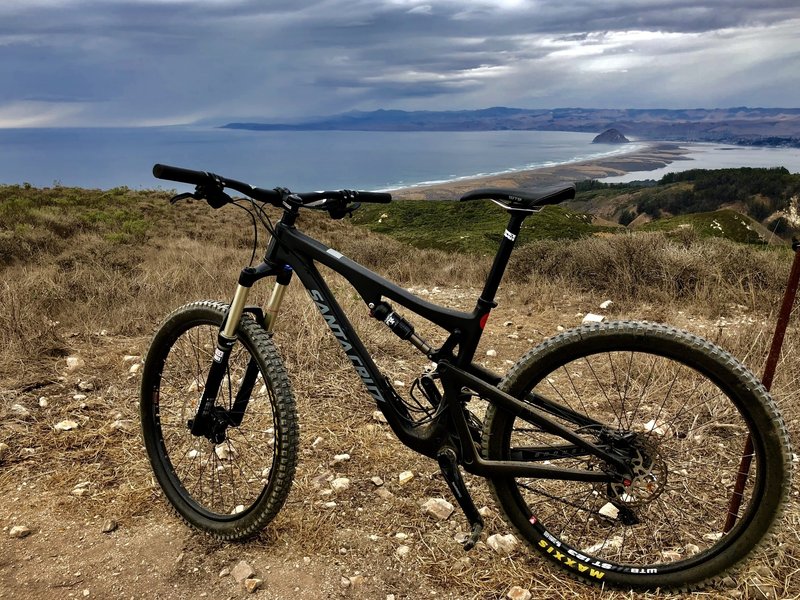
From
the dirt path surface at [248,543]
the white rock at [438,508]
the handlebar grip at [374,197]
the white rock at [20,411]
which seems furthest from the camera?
the white rock at [20,411]

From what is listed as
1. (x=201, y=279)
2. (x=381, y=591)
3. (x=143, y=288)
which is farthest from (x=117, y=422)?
(x=201, y=279)

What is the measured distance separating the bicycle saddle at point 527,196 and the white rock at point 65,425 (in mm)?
3203

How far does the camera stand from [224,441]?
3094mm

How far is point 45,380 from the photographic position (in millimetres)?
4180

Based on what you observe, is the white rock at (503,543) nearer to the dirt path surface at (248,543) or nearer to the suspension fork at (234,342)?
the dirt path surface at (248,543)

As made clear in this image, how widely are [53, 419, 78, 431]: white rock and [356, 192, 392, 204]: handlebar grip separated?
8.66ft

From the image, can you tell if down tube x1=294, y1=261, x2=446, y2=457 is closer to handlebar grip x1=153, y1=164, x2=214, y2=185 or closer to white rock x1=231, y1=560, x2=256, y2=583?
handlebar grip x1=153, y1=164, x2=214, y2=185

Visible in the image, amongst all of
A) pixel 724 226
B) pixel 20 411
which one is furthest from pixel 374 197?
pixel 724 226

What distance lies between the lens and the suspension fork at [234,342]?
8.11 ft

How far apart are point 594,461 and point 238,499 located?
1.94m

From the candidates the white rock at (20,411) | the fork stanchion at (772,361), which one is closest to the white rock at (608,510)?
the fork stanchion at (772,361)

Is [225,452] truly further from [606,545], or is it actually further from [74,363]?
[606,545]

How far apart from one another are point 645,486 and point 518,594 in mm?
705

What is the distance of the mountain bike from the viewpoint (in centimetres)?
202
